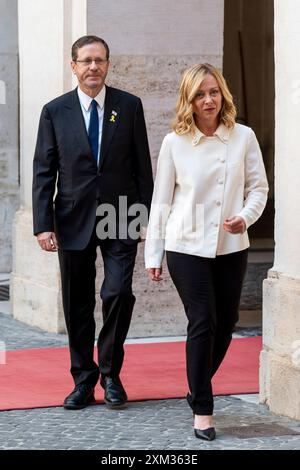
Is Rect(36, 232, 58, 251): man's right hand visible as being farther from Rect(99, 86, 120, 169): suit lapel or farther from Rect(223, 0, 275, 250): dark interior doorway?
Rect(223, 0, 275, 250): dark interior doorway

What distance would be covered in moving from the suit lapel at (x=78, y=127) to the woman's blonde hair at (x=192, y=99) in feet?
2.83

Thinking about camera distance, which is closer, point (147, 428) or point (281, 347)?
point (147, 428)

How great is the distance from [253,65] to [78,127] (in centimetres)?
716

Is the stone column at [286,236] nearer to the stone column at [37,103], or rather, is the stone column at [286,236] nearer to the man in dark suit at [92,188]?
the man in dark suit at [92,188]

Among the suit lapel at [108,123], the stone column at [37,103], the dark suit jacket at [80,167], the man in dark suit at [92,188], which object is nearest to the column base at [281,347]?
the man in dark suit at [92,188]

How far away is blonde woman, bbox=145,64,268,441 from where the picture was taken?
280 inches

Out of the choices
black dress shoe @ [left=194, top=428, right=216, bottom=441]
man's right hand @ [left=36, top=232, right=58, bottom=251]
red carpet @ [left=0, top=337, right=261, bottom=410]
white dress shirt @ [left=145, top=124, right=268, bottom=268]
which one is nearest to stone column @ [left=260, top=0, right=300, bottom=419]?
white dress shirt @ [left=145, top=124, right=268, bottom=268]

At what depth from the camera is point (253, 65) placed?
14844mm

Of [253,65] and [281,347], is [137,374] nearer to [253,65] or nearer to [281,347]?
[281,347]

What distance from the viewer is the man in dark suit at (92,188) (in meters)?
7.91

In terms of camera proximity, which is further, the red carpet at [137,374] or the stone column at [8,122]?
the stone column at [8,122]

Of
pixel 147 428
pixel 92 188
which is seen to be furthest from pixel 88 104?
pixel 147 428

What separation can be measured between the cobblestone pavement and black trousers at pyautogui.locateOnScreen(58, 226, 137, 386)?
0.87ft

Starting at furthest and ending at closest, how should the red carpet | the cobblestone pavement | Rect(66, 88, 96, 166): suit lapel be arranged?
the red carpet → Rect(66, 88, 96, 166): suit lapel → the cobblestone pavement
